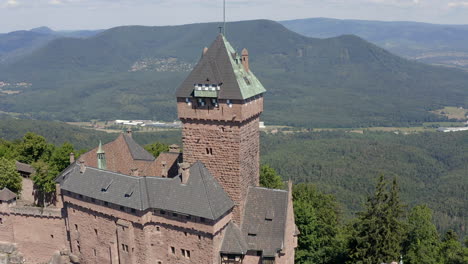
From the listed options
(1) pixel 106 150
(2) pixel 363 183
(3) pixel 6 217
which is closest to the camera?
(3) pixel 6 217

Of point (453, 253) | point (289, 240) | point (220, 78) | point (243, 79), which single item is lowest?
point (453, 253)

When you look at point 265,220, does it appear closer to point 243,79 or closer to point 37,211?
point 243,79

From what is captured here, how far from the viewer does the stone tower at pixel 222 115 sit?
41.7 meters

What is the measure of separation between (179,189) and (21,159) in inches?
1489

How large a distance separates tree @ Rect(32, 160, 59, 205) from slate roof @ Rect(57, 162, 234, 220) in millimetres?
13994

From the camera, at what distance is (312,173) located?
172750 mm

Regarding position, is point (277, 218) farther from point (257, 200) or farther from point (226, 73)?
point (226, 73)

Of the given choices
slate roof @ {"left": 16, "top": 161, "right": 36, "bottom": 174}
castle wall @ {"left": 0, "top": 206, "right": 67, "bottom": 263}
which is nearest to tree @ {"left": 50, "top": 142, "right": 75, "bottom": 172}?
slate roof @ {"left": 16, "top": 161, "right": 36, "bottom": 174}

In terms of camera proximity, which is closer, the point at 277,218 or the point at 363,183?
the point at 277,218

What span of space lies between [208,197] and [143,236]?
802cm

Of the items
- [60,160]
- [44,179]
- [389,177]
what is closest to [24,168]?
[60,160]

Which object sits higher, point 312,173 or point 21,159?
point 21,159

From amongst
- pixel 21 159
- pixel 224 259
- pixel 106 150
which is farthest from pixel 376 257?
pixel 21 159

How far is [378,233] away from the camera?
45.2 m
